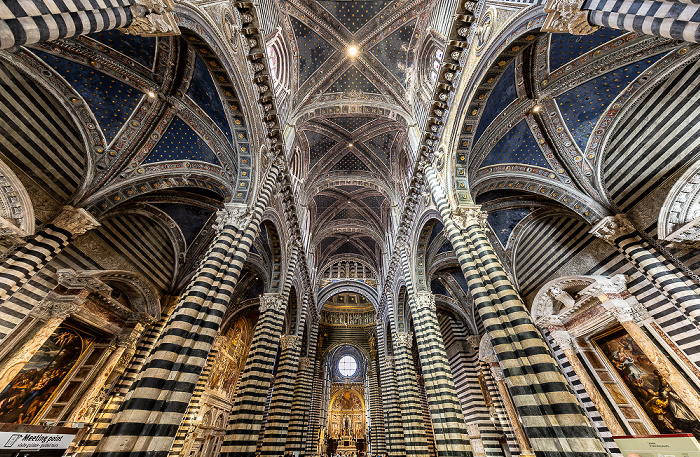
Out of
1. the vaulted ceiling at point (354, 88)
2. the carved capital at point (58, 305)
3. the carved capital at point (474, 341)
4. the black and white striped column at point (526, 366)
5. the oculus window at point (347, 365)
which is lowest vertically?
the black and white striped column at point (526, 366)

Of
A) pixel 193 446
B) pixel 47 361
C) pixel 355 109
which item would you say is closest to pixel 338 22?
pixel 355 109

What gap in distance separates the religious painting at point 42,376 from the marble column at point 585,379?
17.5m

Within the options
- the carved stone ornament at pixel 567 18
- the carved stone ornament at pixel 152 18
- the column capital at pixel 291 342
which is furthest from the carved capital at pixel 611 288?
the carved stone ornament at pixel 152 18

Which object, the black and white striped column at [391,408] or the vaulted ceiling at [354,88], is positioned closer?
the vaulted ceiling at [354,88]

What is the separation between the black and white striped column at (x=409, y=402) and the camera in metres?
10.2

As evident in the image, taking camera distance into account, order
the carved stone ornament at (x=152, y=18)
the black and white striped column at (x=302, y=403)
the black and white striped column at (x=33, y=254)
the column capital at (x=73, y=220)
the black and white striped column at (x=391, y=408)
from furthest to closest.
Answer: the black and white striped column at (x=302, y=403) < the black and white striped column at (x=391, y=408) < the column capital at (x=73, y=220) < the black and white striped column at (x=33, y=254) < the carved stone ornament at (x=152, y=18)

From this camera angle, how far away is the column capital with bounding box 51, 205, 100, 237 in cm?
755

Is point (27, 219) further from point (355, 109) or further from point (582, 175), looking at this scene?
point (582, 175)

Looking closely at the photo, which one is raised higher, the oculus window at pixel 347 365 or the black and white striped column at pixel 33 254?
the oculus window at pixel 347 365

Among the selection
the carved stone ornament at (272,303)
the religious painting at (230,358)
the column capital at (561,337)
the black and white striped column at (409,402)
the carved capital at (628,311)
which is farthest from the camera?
the religious painting at (230,358)

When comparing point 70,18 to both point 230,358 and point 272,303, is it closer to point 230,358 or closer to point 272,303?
point 272,303

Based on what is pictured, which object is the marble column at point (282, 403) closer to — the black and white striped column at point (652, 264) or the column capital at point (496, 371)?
the column capital at point (496, 371)

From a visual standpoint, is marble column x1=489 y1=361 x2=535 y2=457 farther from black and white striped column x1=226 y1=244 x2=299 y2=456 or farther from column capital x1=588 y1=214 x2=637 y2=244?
black and white striped column x1=226 y1=244 x2=299 y2=456

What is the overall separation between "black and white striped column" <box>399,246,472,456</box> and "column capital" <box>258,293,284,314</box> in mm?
5287
